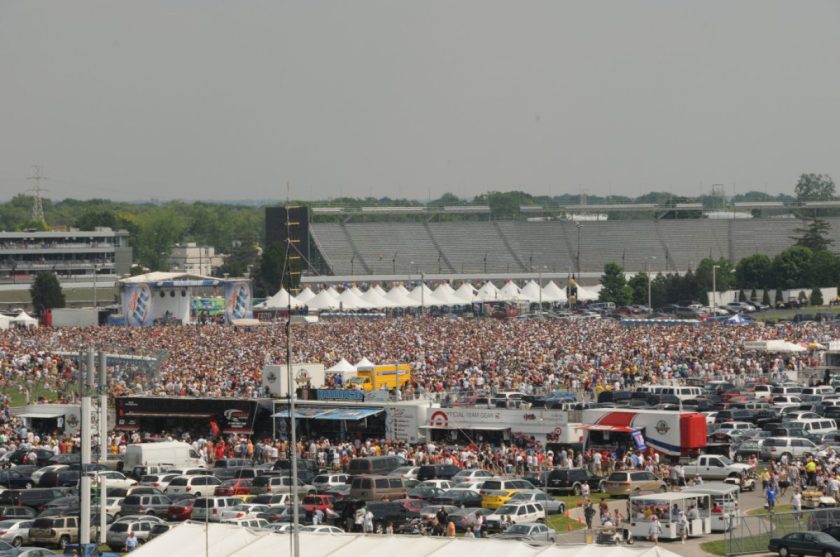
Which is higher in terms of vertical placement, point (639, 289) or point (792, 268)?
point (792, 268)

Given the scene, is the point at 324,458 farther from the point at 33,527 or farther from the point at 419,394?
the point at 33,527

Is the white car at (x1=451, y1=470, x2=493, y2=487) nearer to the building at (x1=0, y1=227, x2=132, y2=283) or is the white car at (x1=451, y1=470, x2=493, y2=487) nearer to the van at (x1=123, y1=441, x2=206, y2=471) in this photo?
the van at (x1=123, y1=441, x2=206, y2=471)

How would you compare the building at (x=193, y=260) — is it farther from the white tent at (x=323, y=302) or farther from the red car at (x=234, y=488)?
the red car at (x=234, y=488)

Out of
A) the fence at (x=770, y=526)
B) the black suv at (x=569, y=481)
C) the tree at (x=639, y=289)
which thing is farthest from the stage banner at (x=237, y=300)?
the fence at (x=770, y=526)

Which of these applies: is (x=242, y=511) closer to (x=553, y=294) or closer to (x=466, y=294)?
(x=466, y=294)

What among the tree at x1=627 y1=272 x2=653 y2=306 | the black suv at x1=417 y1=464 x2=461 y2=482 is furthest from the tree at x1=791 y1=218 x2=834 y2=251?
the black suv at x1=417 y1=464 x2=461 y2=482

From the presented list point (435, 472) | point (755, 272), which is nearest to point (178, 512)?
point (435, 472)

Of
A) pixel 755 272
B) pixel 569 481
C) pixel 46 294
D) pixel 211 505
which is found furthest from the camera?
pixel 755 272
